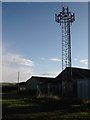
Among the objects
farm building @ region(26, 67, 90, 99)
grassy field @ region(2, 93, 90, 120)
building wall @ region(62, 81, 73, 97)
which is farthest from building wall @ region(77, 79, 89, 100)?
grassy field @ region(2, 93, 90, 120)

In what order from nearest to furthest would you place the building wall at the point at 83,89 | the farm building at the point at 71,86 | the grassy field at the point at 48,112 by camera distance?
the grassy field at the point at 48,112 < the building wall at the point at 83,89 < the farm building at the point at 71,86

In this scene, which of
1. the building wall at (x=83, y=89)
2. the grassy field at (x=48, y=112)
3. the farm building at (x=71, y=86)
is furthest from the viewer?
the farm building at (x=71, y=86)

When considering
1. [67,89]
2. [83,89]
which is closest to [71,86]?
[67,89]

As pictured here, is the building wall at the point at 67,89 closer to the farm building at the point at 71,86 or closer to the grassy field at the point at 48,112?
the farm building at the point at 71,86

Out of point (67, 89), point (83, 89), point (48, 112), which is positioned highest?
point (83, 89)

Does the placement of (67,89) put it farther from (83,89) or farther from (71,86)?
(83,89)

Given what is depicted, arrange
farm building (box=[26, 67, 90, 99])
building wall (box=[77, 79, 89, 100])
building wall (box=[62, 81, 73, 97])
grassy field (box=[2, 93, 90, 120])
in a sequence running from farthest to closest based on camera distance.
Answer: building wall (box=[62, 81, 73, 97])
farm building (box=[26, 67, 90, 99])
building wall (box=[77, 79, 89, 100])
grassy field (box=[2, 93, 90, 120])

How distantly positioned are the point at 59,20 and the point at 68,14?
135cm

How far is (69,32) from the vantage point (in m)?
26.5

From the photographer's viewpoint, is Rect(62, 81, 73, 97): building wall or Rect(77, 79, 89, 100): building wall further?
Rect(62, 81, 73, 97): building wall

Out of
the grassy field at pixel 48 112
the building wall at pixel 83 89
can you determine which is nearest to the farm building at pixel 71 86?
the building wall at pixel 83 89

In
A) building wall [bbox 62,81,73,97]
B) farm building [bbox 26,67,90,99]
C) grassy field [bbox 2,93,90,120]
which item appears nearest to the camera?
grassy field [bbox 2,93,90,120]

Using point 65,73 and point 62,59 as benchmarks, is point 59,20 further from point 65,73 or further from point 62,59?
point 65,73

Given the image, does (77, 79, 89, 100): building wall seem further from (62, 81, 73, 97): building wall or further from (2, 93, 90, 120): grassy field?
(2, 93, 90, 120): grassy field
